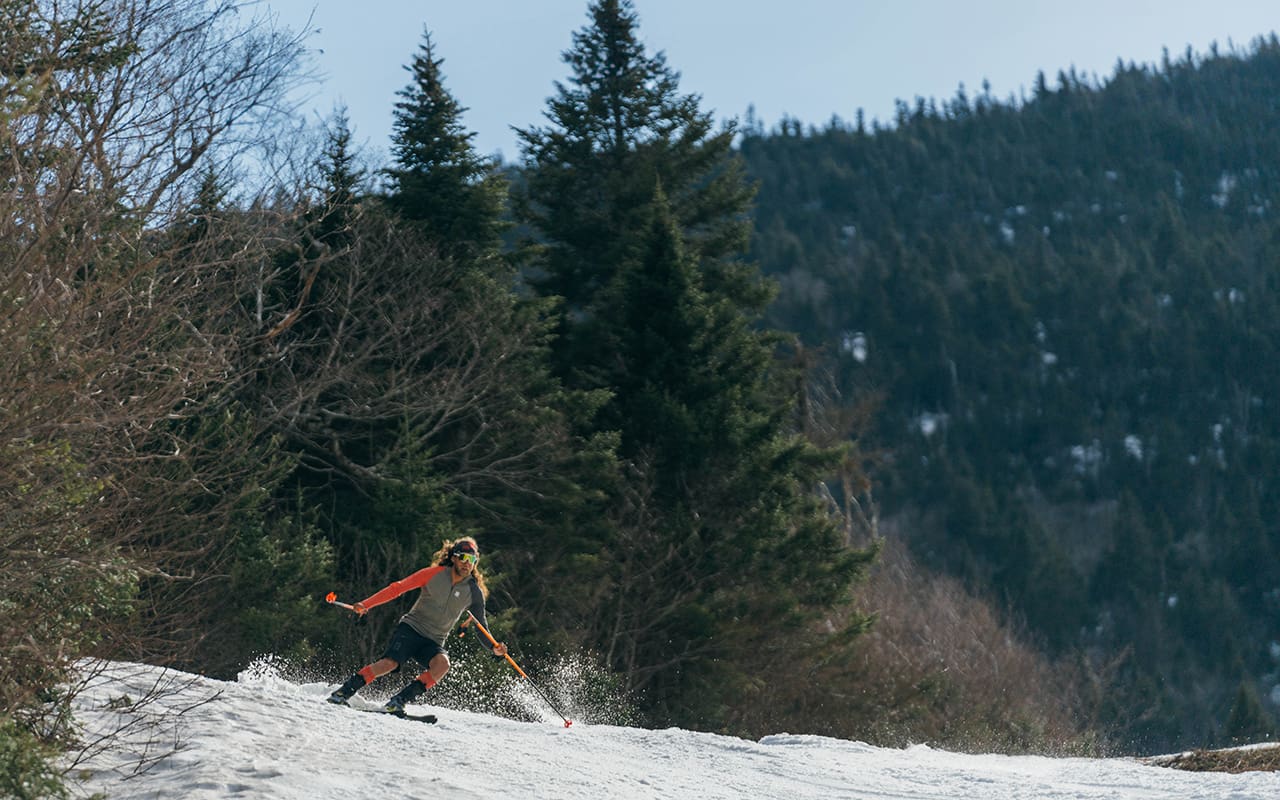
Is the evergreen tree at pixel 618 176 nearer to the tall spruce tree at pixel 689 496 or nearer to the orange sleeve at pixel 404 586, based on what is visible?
the tall spruce tree at pixel 689 496

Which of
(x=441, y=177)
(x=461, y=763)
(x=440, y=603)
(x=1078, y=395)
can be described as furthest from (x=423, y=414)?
(x=1078, y=395)

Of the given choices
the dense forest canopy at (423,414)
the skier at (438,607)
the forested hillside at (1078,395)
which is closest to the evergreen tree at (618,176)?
the dense forest canopy at (423,414)

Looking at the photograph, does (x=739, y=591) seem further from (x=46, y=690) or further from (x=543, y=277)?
(x=46, y=690)

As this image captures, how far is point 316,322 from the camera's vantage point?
2828 cm

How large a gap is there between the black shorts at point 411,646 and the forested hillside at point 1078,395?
299 feet

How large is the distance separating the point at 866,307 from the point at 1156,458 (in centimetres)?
3542

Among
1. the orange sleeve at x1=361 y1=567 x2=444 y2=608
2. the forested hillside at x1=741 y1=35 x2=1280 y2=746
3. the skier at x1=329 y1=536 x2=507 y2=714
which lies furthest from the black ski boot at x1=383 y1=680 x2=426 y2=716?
the forested hillside at x1=741 y1=35 x2=1280 y2=746

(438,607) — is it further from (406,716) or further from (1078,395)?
(1078,395)

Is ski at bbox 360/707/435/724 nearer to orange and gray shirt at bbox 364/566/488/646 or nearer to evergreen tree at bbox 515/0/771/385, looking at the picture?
orange and gray shirt at bbox 364/566/488/646

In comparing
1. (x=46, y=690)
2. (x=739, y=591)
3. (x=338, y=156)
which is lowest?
(x=739, y=591)

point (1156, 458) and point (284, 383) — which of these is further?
point (1156, 458)

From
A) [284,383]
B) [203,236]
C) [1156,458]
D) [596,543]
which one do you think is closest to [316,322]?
[284,383]

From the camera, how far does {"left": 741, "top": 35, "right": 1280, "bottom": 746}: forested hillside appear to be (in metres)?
119

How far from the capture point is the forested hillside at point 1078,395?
119 meters
